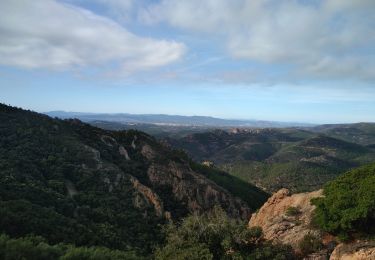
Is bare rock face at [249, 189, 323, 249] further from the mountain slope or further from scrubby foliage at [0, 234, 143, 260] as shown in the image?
the mountain slope

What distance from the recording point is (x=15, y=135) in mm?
70500

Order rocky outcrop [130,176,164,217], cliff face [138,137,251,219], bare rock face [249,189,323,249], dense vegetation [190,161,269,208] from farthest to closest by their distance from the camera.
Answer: dense vegetation [190,161,269,208], cliff face [138,137,251,219], rocky outcrop [130,176,164,217], bare rock face [249,189,323,249]

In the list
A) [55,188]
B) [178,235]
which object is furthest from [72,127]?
[178,235]

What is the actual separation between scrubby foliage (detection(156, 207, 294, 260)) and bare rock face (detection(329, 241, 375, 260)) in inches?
124

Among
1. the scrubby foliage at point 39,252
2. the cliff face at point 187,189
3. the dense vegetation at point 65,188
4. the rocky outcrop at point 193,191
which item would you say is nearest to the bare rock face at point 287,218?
the scrubby foliage at point 39,252

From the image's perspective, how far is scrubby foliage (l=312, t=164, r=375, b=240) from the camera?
27125 mm

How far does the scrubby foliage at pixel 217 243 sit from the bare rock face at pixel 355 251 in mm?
3153

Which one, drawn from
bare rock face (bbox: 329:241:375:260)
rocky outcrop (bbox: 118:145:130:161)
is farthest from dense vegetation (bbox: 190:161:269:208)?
bare rock face (bbox: 329:241:375:260)

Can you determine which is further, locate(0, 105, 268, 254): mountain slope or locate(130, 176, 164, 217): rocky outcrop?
locate(130, 176, 164, 217): rocky outcrop

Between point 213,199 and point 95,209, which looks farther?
point 213,199

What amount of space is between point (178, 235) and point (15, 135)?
4873 centimetres

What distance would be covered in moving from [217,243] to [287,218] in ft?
22.8

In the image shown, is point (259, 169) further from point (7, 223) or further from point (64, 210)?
point (7, 223)

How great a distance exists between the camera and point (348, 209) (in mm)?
28016
